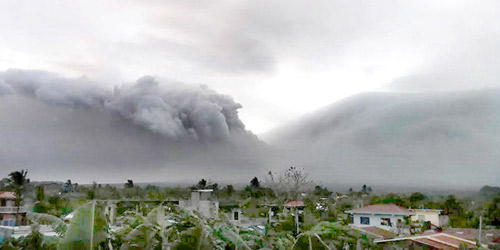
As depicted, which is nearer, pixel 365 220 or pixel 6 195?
pixel 365 220

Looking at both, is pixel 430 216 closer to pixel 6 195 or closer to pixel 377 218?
pixel 377 218

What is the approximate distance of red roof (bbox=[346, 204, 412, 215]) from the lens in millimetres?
5362

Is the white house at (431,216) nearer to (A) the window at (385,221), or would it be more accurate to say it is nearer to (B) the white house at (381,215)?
(B) the white house at (381,215)

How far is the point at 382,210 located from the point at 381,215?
6.8 inches

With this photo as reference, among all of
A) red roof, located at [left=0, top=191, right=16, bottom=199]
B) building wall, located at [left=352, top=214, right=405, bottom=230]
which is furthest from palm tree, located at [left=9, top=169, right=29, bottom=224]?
building wall, located at [left=352, top=214, right=405, bottom=230]

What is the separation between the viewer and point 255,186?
7770 millimetres

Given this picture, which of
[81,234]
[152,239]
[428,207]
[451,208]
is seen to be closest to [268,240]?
[152,239]

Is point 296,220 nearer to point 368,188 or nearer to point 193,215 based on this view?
point 193,215

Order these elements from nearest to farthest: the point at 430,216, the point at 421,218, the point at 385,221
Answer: the point at 385,221 → the point at 421,218 → the point at 430,216

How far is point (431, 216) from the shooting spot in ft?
17.8

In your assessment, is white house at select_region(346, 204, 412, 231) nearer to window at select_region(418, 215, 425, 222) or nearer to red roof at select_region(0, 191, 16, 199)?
window at select_region(418, 215, 425, 222)

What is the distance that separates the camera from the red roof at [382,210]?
536cm

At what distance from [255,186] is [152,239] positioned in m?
6.45

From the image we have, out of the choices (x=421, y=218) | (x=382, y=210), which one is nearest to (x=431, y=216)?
(x=421, y=218)
